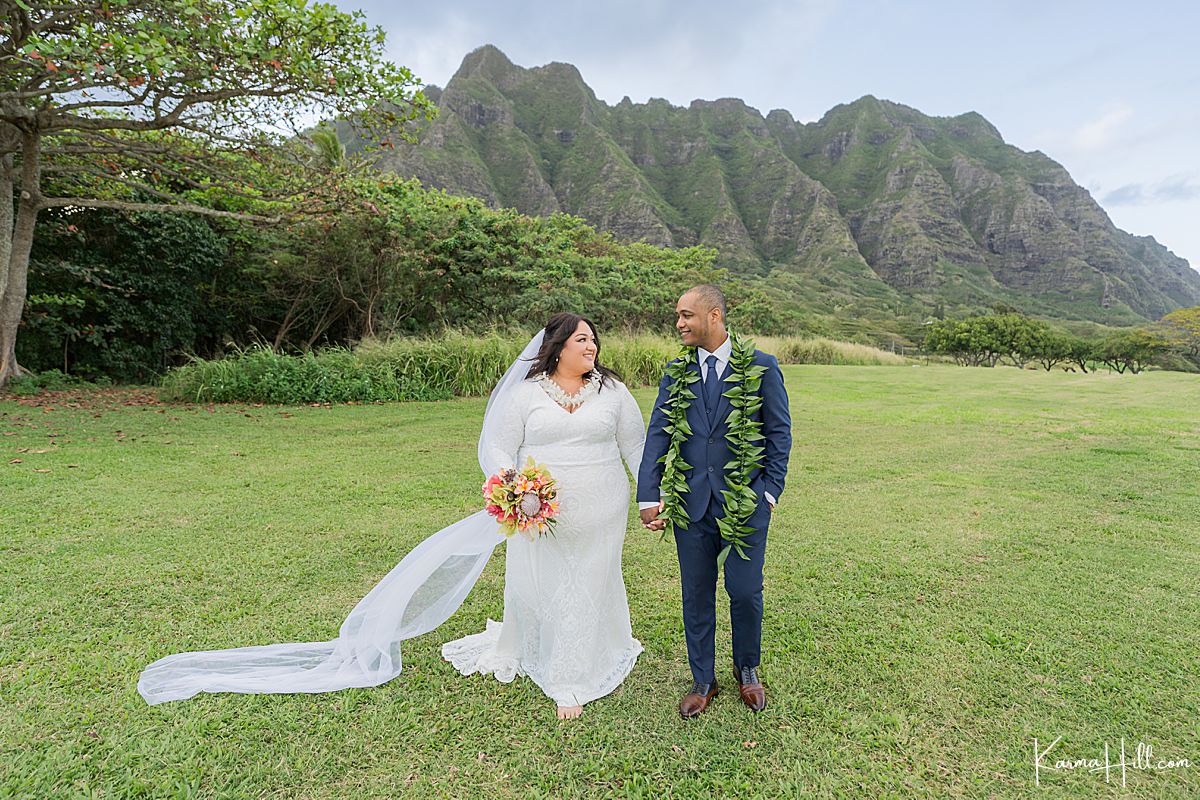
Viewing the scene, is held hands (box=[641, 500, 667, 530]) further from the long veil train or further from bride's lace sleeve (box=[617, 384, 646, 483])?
the long veil train

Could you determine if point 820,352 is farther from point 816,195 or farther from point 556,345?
point 816,195

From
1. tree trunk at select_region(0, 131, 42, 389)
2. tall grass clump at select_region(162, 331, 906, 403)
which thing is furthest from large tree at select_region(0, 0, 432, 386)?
tall grass clump at select_region(162, 331, 906, 403)

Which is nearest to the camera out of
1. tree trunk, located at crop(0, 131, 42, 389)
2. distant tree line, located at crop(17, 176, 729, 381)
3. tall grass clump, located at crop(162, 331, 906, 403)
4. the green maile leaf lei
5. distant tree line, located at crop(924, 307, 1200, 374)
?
the green maile leaf lei

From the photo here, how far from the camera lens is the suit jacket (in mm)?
2723

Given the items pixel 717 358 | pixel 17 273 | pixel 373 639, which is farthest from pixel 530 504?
pixel 17 273

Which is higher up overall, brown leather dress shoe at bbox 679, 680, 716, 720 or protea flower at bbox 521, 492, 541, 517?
protea flower at bbox 521, 492, 541, 517

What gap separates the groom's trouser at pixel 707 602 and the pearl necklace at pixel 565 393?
0.82 metres

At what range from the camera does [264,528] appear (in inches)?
202

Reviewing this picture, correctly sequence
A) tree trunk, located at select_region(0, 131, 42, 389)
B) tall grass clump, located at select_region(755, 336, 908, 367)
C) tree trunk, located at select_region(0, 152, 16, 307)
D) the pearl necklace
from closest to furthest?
the pearl necklace < tree trunk, located at select_region(0, 152, 16, 307) < tree trunk, located at select_region(0, 131, 42, 389) < tall grass clump, located at select_region(755, 336, 908, 367)

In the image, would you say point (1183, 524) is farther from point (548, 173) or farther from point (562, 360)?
point (548, 173)

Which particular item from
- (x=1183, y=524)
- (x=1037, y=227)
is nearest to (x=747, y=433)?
(x=1183, y=524)

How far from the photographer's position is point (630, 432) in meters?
3.19

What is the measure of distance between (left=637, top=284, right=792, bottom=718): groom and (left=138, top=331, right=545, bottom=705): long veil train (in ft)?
2.87

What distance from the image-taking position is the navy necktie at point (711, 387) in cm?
280
